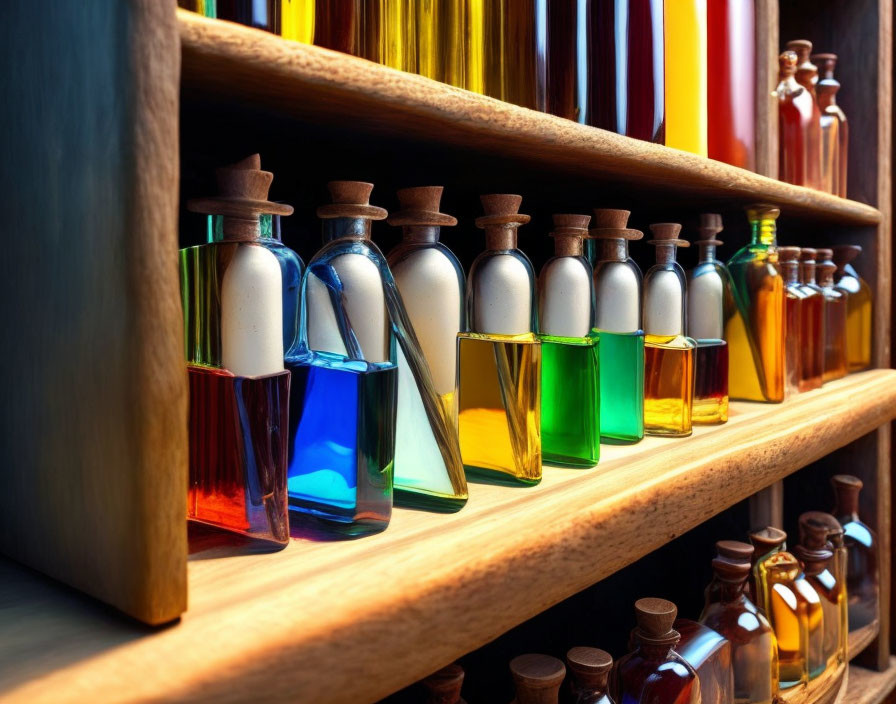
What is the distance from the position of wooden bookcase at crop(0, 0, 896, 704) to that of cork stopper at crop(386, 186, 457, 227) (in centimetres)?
4

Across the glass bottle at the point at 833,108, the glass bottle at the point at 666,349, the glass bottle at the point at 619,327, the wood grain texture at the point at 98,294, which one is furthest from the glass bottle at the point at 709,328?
the wood grain texture at the point at 98,294

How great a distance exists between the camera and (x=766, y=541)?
3.62 ft

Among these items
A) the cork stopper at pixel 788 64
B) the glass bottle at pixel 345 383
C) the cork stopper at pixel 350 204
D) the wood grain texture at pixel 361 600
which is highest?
the cork stopper at pixel 788 64

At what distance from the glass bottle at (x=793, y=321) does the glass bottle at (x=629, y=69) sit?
1.53 feet

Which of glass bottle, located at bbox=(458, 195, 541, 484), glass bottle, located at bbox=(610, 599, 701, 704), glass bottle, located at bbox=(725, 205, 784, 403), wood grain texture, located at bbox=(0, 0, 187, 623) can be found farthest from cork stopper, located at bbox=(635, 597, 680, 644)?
wood grain texture, located at bbox=(0, 0, 187, 623)

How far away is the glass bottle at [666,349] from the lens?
0.87 metres

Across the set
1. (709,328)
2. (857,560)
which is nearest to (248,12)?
(709,328)

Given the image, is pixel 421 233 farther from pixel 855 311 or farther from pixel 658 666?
pixel 855 311

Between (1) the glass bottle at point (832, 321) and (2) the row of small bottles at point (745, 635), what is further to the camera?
(1) the glass bottle at point (832, 321)

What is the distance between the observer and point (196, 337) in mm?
506

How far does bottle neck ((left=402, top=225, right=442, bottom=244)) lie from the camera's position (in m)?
0.62

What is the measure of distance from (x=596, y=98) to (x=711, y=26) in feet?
1.15

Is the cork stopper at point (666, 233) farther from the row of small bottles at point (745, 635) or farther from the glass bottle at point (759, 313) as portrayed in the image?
the row of small bottles at point (745, 635)

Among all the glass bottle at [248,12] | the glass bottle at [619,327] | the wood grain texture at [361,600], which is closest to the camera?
the wood grain texture at [361,600]
